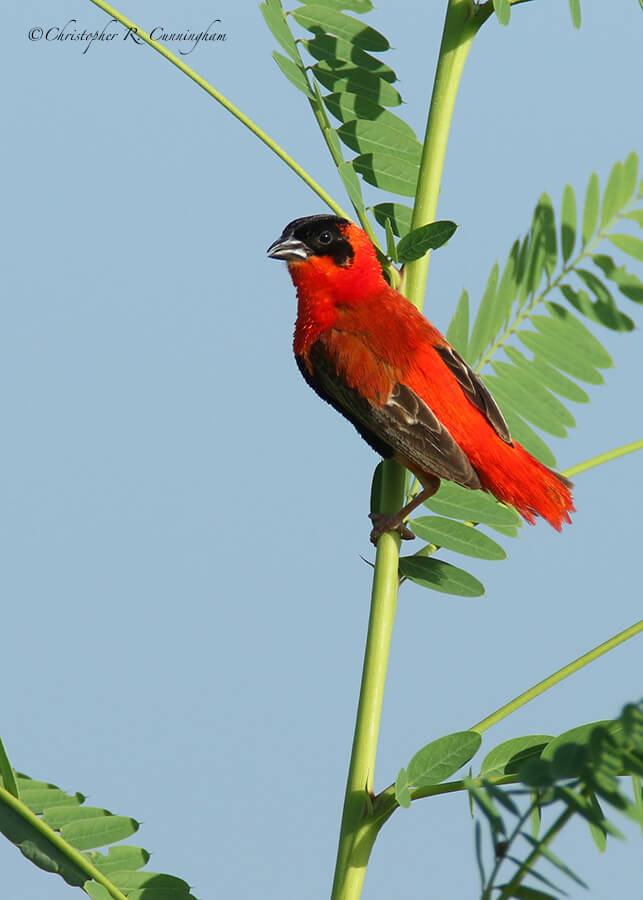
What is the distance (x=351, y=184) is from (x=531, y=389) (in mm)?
852

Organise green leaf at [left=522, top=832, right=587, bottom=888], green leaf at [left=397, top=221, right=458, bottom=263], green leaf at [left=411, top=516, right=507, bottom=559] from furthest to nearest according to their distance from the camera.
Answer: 1. green leaf at [left=411, top=516, right=507, bottom=559]
2. green leaf at [left=397, top=221, right=458, bottom=263]
3. green leaf at [left=522, top=832, right=587, bottom=888]

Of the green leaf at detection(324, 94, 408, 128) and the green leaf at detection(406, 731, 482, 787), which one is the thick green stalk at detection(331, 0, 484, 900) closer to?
the green leaf at detection(406, 731, 482, 787)

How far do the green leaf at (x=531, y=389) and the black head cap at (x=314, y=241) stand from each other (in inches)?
39.0

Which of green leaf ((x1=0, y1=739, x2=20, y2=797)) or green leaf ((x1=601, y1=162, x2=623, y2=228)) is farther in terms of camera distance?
green leaf ((x1=601, y1=162, x2=623, y2=228))

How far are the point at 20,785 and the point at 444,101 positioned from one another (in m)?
2.02

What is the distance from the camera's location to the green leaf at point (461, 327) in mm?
3225

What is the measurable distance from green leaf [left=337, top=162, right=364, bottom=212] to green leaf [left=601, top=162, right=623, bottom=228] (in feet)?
2.47

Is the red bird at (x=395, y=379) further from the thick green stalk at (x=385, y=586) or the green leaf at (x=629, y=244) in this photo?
the green leaf at (x=629, y=244)

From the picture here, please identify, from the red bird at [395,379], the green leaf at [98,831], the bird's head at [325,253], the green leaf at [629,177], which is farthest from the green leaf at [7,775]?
the green leaf at [629,177]

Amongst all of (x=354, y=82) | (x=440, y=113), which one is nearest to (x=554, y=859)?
(x=440, y=113)

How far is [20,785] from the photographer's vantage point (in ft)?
7.69

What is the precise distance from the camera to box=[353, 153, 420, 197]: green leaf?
10.1 ft

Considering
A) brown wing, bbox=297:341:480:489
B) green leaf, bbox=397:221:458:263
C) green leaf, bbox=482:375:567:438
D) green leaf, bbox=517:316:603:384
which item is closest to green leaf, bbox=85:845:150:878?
brown wing, bbox=297:341:480:489

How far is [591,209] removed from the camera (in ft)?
10.2
